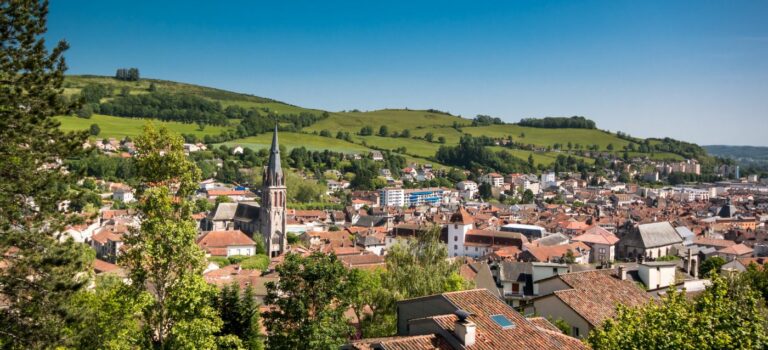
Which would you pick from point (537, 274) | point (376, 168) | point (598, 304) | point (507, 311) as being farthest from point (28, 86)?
point (376, 168)

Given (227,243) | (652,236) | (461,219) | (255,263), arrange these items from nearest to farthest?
(255,263) < (227,243) < (652,236) < (461,219)

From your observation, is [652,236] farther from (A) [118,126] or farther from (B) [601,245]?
(A) [118,126]

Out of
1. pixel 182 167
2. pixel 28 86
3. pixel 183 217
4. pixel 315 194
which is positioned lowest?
pixel 315 194

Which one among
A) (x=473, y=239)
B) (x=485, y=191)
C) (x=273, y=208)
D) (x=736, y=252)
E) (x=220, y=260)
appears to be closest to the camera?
(x=220, y=260)

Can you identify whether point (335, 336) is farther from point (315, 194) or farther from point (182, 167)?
point (315, 194)

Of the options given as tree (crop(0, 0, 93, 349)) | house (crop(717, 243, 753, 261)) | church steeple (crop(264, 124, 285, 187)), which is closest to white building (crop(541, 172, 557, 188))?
house (crop(717, 243, 753, 261))

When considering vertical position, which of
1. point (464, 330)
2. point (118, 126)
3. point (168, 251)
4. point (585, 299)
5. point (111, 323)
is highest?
point (118, 126)

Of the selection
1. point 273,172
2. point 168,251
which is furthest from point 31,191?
point 273,172
